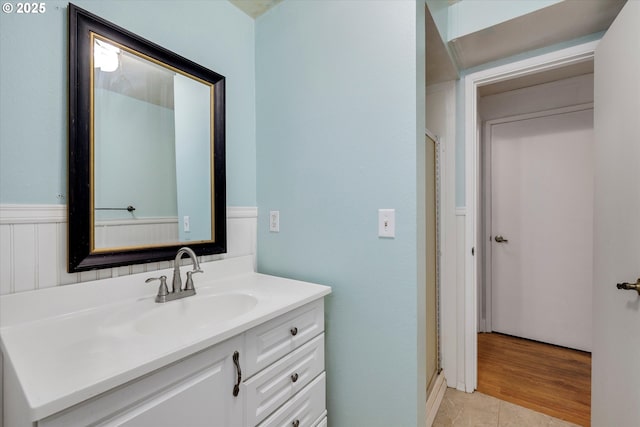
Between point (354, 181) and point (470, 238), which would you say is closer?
point (354, 181)

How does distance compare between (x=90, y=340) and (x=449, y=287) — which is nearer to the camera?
(x=90, y=340)

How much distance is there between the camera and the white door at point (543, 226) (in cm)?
235

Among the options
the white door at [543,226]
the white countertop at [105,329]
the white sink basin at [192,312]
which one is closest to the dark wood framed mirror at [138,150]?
the white countertop at [105,329]

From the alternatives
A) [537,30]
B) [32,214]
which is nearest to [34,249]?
[32,214]

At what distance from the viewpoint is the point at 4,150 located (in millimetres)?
868

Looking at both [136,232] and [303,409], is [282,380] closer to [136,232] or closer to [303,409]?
[303,409]

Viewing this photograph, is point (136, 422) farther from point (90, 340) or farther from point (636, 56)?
point (636, 56)

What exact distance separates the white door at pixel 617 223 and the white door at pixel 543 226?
117cm

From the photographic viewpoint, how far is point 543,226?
2516mm

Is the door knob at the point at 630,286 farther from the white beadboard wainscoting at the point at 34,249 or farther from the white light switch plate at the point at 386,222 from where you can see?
the white beadboard wainscoting at the point at 34,249

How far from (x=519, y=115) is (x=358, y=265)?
7.95 ft

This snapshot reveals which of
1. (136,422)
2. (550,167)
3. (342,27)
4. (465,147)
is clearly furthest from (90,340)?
(550,167)

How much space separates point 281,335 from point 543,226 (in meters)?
2.63

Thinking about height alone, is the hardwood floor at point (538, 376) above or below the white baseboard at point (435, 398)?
below
